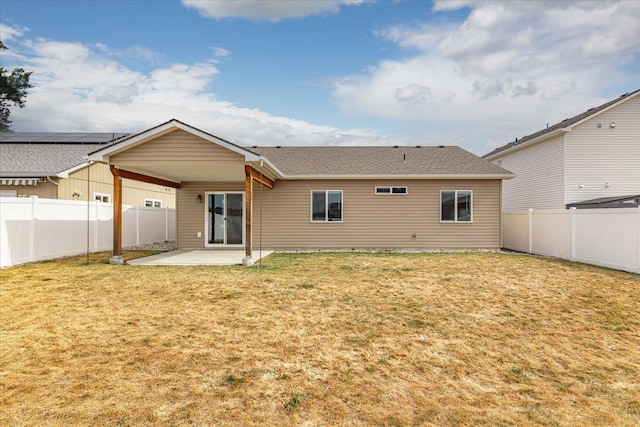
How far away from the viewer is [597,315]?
5242mm

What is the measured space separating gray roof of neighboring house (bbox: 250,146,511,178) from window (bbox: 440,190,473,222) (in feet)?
2.71

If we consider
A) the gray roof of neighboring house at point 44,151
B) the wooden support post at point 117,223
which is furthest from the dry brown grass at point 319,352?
the gray roof of neighboring house at point 44,151

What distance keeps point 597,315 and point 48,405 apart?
22.4 ft

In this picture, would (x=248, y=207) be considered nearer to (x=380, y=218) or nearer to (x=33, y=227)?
(x=380, y=218)

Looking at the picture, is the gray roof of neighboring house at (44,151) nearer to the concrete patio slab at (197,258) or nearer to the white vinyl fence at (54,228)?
the white vinyl fence at (54,228)

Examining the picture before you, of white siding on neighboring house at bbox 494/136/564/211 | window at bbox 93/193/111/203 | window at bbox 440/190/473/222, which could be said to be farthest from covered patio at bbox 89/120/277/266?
white siding on neighboring house at bbox 494/136/564/211

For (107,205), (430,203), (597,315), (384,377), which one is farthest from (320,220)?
(384,377)

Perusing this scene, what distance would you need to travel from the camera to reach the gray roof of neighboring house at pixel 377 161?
1295 centimetres

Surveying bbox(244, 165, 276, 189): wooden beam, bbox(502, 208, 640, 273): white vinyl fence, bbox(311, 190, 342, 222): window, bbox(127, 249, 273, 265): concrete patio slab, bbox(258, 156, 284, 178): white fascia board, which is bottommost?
bbox(127, 249, 273, 265): concrete patio slab

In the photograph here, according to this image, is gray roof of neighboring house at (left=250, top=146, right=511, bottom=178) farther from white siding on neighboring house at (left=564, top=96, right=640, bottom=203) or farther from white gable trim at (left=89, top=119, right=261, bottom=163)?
white gable trim at (left=89, top=119, right=261, bottom=163)

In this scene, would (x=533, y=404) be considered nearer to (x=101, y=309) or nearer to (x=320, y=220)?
(x=101, y=309)

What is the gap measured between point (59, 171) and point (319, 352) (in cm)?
1352

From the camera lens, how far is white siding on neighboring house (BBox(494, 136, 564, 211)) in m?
13.9

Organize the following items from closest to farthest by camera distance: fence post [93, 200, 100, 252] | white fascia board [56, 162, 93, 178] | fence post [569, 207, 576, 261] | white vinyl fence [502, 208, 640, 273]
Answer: white vinyl fence [502, 208, 640, 273] → fence post [569, 207, 576, 261] → fence post [93, 200, 100, 252] → white fascia board [56, 162, 93, 178]
